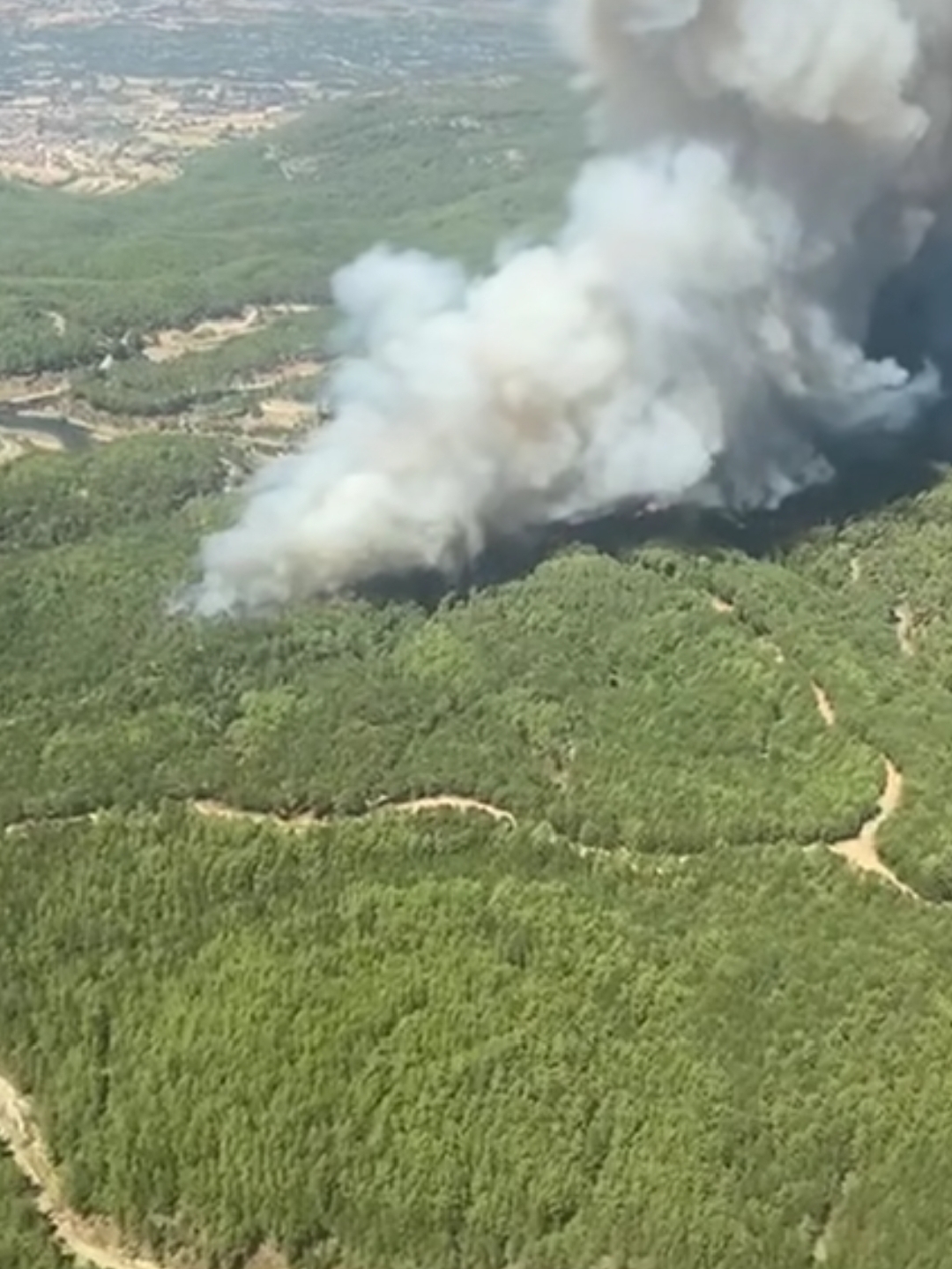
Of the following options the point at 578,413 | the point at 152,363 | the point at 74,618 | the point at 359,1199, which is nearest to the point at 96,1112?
the point at 359,1199

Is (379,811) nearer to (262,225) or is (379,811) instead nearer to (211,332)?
(211,332)

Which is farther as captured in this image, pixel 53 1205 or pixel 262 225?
pixel 262 225

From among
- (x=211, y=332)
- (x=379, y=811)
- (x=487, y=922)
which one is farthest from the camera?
(x=211, y=332)

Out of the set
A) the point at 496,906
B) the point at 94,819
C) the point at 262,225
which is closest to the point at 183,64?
the point at 262,225

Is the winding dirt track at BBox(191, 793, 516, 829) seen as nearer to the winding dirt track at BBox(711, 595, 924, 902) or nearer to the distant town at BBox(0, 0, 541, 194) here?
the winding dirt track at BBox(711, 595, 924, 902)

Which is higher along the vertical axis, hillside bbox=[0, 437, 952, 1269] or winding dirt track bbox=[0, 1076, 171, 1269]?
hillside bbox=[0, 437, 952, 1269]

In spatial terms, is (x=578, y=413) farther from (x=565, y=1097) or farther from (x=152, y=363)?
(x=152, y=363)

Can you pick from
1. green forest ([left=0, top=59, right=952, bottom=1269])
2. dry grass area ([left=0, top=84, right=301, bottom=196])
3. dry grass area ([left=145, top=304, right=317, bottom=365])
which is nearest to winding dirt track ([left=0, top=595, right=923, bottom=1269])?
green forest ([left=0, top=59, right=952, bottom=1269])

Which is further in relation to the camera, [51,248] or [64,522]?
[51,248]
